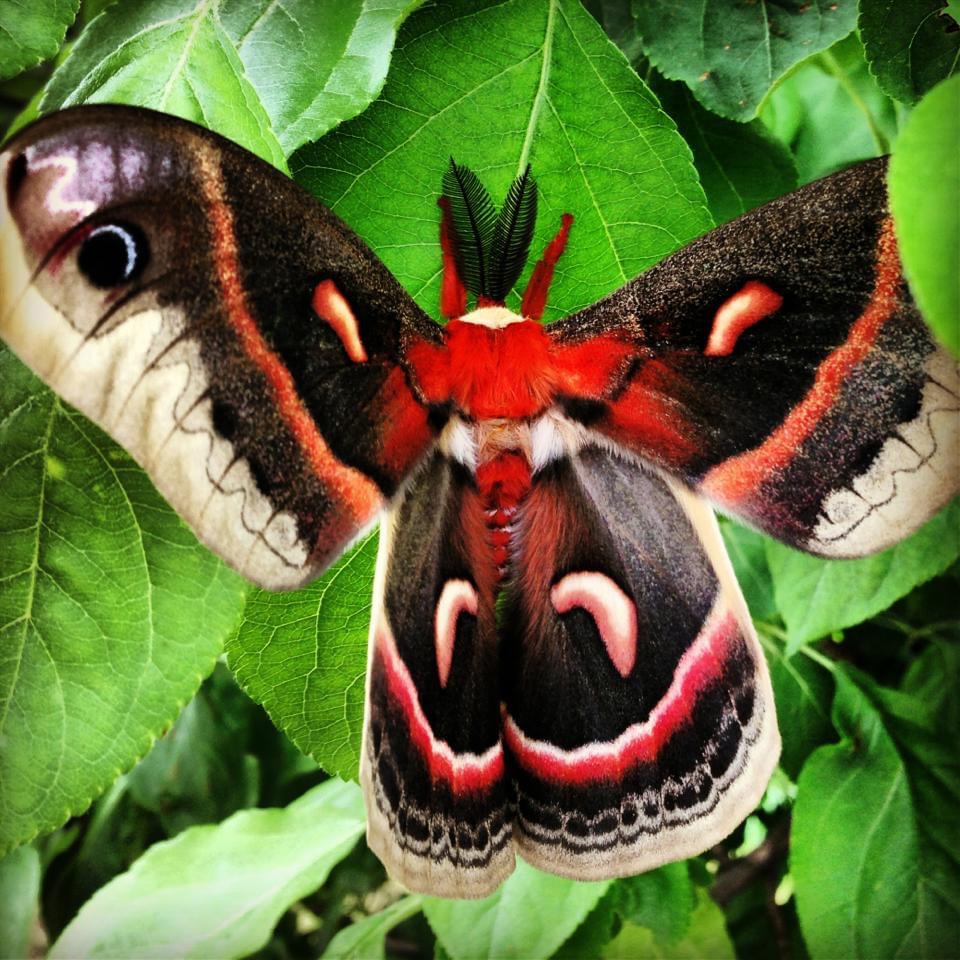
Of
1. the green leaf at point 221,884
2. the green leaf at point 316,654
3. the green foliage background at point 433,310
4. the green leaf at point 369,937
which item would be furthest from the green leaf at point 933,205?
the green leaf at point 369,937

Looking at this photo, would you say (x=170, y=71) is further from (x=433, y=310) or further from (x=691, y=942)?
(x=691, y=942)

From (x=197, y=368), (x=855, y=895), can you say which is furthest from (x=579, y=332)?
(x=855, y=895)

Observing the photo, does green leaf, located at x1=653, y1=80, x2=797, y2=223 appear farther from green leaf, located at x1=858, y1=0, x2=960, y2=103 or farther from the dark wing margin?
the dark wing margin

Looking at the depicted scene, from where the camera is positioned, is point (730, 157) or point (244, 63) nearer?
point (244, 63)

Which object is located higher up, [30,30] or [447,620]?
[30,30]

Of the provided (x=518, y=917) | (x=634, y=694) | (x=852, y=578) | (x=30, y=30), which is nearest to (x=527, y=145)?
(x=30, y=30)

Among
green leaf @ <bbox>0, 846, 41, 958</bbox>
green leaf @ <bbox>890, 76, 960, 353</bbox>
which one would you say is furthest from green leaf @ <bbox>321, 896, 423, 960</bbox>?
green leaf @ <bbox>890, 76, 960, 353</bbox>

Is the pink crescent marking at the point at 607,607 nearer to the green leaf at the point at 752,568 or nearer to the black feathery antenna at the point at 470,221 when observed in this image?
the black feathery antenna at the point at 470,221
